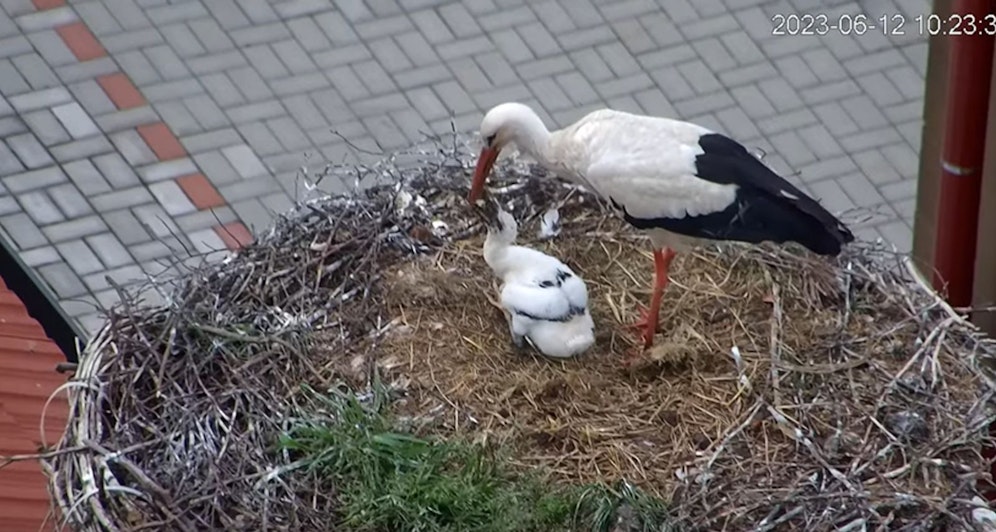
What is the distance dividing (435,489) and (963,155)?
1.64 metres

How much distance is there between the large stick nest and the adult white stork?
0.32 meters

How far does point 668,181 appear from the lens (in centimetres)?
478

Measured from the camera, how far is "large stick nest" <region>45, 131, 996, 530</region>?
439 cm

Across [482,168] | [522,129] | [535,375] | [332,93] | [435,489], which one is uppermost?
[522,129]

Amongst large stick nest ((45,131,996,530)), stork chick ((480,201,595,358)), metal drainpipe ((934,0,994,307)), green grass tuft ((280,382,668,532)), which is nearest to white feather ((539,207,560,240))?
large stick nest ((45,131,996,530))

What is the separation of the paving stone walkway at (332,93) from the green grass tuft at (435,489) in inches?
117

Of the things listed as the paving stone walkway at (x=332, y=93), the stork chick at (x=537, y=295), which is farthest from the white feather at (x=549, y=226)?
the paving stone walkway at (x=332, y=93)

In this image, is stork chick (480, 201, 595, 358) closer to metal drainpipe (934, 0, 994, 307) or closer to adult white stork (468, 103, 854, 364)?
adult white stork (468, 103, 854, 364)

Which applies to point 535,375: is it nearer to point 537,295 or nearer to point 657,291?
point 537,295

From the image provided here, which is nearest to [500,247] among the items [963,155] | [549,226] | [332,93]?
[549,226]

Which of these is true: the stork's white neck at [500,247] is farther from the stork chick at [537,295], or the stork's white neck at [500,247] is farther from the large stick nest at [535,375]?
the large stick nest at [535,375]

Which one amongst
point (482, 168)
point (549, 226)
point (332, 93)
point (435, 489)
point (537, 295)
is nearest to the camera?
point (435, 489)

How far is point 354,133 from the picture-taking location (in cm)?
802

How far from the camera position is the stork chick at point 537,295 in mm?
4941
